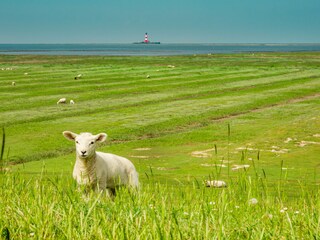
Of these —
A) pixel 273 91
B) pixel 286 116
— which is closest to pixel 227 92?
pixel 273 91

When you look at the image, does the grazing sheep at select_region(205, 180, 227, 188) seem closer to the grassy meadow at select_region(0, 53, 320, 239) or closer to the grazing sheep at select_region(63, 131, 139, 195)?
the grassy meadow at select_region(0, 53, 320, 239)

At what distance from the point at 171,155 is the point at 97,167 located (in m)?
11.1

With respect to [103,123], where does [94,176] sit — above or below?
above

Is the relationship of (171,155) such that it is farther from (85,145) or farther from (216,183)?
(216,183)

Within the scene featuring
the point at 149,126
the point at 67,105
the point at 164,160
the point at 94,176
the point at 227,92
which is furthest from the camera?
the point at 227,92

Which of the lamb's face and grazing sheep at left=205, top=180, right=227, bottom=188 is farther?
the lamb's face

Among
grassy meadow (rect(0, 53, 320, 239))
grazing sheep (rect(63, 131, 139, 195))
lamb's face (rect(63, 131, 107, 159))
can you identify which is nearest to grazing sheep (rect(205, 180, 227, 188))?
grassy meadow (rect(0, 53, 320, 239))

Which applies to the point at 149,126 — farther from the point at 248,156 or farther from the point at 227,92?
the point at 227,92

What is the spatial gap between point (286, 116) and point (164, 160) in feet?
44.9

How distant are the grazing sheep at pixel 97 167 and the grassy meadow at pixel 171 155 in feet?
1.67

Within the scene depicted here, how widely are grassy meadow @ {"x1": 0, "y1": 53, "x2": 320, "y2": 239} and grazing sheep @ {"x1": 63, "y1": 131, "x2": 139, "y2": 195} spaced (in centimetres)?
51

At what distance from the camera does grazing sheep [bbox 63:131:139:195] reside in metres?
11.5

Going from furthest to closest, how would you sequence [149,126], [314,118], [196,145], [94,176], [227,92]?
[227,92]
[314,118]
[149,126]
[196,145]
[94,176]

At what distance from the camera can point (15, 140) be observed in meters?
25.7
